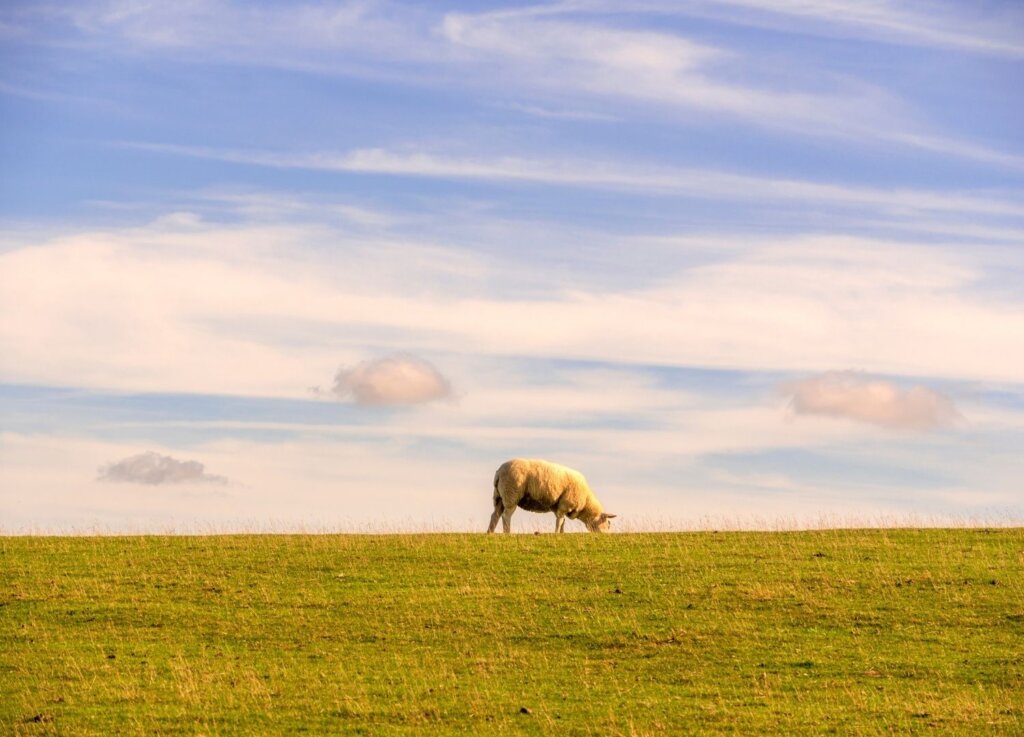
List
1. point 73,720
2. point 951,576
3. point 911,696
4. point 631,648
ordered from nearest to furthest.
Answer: point 73,720, point 911,696, point 631,648, point 951,576

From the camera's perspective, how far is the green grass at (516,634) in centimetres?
1934

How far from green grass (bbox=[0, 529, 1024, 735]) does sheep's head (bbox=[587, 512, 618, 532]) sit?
6849mm

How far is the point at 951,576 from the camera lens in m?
28.3

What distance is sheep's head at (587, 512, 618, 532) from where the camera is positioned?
40.8 m

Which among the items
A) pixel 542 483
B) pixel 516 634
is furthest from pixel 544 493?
pixel 516 634

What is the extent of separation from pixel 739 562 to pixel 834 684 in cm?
870

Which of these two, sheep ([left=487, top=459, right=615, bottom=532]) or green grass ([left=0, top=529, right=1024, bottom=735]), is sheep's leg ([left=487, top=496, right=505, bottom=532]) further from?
green grass ([left=0, top=529, right=1024, bottom=735])

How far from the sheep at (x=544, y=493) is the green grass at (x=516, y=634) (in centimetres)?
525

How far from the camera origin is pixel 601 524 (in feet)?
134

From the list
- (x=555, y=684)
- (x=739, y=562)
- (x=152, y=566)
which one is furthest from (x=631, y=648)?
(x=152, y=566)

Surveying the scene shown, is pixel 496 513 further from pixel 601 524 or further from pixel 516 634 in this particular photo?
pixel 516 634

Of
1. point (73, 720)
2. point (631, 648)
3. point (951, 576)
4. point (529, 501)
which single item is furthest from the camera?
point (529, 501)

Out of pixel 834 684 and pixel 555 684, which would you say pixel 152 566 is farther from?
pixel 834 684

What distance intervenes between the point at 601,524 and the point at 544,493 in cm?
254
